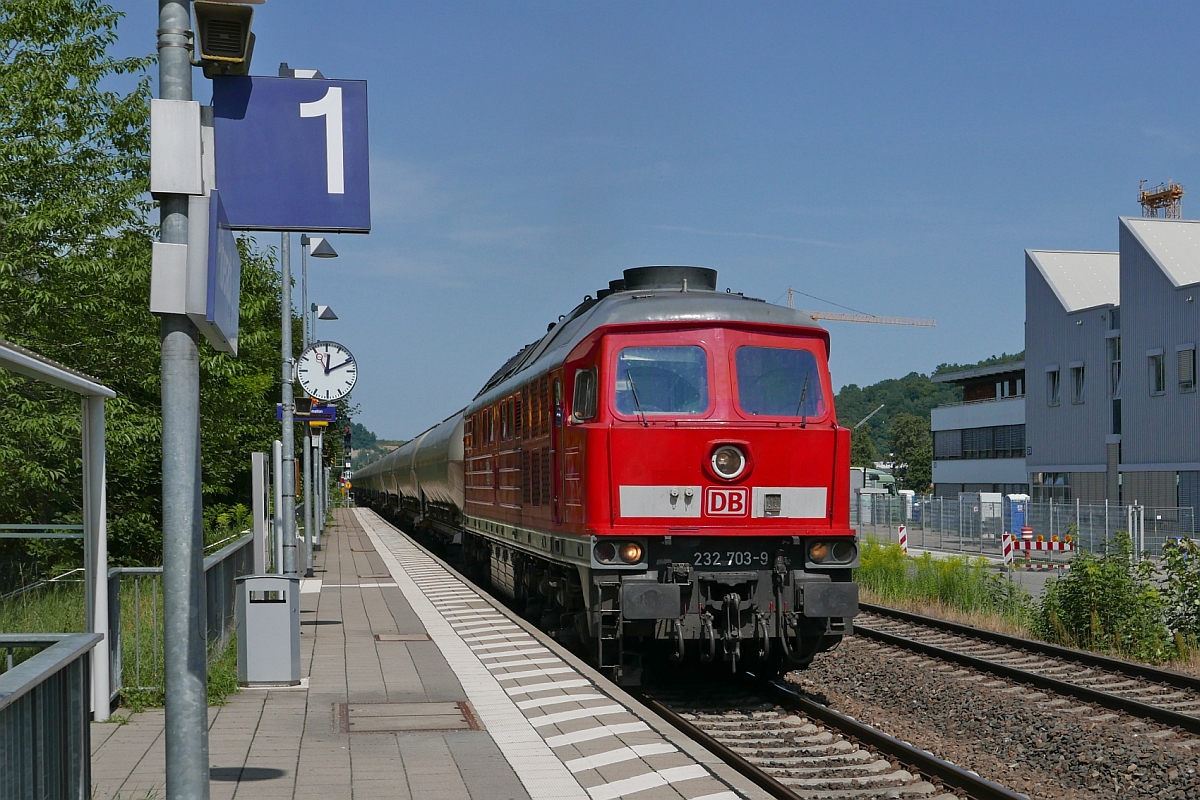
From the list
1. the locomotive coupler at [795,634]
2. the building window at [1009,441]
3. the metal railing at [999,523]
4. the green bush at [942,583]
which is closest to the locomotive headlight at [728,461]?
the locomotive coupler at [795,634]

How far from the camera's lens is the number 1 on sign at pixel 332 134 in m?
5.22

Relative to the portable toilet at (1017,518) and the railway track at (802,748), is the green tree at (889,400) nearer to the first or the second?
the portable toilet at (1017,518)

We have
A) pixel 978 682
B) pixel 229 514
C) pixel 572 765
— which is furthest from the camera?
pixel 229 514

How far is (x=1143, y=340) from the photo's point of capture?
42469mm

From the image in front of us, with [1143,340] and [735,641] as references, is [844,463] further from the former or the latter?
[1143,340]

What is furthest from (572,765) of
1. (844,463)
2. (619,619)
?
(844,463)

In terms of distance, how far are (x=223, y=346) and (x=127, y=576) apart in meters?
5.89

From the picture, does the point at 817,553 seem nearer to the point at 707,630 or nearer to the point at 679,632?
the point at 707,630

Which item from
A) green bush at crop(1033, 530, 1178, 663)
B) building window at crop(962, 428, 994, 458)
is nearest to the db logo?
green bush at crop(1033, 530, 1178, 663)

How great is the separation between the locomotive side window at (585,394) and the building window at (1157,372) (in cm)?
3475

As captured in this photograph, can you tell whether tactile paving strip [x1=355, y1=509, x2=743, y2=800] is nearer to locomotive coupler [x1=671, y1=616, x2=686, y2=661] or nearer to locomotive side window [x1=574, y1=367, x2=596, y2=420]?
locomotive coupler [x1=671, y1=616, x2=686, y2=661]

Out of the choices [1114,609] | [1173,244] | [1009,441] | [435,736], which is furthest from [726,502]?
[1009,441]

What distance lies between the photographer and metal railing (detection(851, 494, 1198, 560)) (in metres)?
32.0

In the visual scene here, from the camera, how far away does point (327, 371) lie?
2000cm
